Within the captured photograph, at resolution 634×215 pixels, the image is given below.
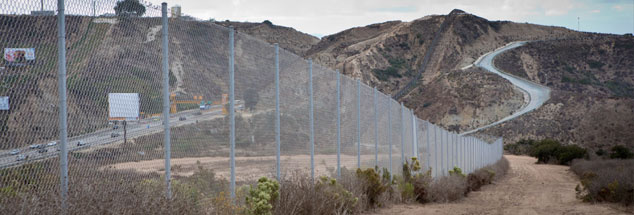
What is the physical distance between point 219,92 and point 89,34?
2152 millimetres

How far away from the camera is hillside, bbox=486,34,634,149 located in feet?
165

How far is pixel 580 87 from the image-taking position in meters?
69.5

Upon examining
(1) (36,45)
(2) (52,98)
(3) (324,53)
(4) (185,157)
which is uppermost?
(3) (324,53)

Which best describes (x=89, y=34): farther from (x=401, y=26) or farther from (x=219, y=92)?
(x=401, y=26)

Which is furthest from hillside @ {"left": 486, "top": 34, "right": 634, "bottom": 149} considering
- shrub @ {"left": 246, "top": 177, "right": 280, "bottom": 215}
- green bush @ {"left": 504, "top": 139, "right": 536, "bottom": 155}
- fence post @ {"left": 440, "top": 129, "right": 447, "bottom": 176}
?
shrub @ {"left": 246, "top": 177, "right": 280, "bottom": 215}

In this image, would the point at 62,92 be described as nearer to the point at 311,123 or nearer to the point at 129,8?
the point at 129,8

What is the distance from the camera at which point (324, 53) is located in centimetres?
8025

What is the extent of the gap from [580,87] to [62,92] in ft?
234

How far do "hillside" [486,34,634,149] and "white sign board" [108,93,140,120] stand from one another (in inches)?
1835

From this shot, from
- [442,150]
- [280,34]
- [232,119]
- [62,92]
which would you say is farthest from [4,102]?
[280,34]

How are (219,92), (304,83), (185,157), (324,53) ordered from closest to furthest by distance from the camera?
(185,157), (219,92), (304,83), (324,53)

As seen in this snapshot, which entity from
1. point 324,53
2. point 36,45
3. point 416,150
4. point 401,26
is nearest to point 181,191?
point 36,45

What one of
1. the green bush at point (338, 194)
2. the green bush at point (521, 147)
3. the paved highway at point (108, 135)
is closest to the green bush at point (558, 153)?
the green bush at point (521, 147)

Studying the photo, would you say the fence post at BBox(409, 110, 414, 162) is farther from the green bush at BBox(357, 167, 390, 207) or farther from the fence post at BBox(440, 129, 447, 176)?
the green bush at BBox(357, 167, 390, 207)
